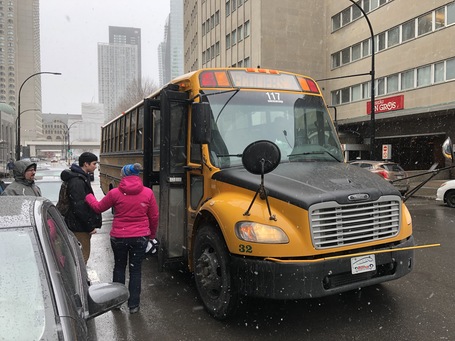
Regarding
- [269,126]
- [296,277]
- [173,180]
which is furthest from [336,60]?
[296,277]

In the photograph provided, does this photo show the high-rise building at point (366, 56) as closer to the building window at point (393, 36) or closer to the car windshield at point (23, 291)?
the building window at point (393, 36)

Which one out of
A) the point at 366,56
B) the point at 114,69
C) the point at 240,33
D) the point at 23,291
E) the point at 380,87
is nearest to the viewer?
the point at 23,291

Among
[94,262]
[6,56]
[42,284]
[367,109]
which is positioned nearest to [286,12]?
[367,109]

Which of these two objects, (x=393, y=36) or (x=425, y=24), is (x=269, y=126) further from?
(x=393, y=36)

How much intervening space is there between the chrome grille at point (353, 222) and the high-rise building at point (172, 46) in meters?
139

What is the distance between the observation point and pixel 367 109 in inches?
1248

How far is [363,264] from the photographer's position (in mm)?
3746

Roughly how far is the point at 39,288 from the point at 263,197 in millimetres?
2336

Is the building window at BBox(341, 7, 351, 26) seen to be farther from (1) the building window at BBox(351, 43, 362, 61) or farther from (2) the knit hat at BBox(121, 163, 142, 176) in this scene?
(2) the knit hat at BBox(121, 163, 142, 176)

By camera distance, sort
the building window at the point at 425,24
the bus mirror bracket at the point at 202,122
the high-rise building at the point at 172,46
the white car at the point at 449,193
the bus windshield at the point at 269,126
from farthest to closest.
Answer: the high-rise building at the point at 172,46 → the building window at the point at 425,24 → the white car at the point at 449,193 → the bus windshield at the point at 269,126 → the bus mirror bracket at the point at 202,122

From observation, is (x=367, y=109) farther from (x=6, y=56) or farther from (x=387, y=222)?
(x=6, y=56)

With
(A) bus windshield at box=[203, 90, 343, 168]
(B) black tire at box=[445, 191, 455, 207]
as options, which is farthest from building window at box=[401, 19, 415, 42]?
(A) bus windshield at box=[203, 90, 343, 168]

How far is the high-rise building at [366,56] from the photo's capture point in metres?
25.4

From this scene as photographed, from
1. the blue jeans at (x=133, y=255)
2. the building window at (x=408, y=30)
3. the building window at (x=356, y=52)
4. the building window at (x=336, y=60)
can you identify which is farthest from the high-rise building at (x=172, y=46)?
the blue jeans at (x=133, y=255)
